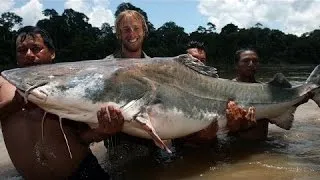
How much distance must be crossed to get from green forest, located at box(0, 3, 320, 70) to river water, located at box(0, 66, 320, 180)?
5120cm

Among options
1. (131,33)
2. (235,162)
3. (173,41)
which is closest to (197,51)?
(131,33)

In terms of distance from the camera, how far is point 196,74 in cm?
459

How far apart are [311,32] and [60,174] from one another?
89.6 metres

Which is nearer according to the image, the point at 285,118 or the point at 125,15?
the point at 125,15

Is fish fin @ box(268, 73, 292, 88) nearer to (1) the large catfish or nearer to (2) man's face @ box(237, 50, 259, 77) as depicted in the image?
(1) the large catfish

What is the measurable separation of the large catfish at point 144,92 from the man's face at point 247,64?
157cm

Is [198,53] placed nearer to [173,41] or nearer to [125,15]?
[125,15]

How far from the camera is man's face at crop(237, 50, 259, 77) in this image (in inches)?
270

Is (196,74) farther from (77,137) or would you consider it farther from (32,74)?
(32,74)

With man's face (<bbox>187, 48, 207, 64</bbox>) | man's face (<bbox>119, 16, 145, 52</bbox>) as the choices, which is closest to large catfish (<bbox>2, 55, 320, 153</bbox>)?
man's face (<bbox>119, 16, 145, 52</bbox>)

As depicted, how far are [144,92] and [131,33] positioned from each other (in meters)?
1.77

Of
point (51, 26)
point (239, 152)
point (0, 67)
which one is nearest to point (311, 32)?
point (51, 26)

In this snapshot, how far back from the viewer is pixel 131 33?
17.9 feet

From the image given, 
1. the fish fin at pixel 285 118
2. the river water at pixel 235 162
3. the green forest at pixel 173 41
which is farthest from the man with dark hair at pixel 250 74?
the green forest at pixel 173 41
